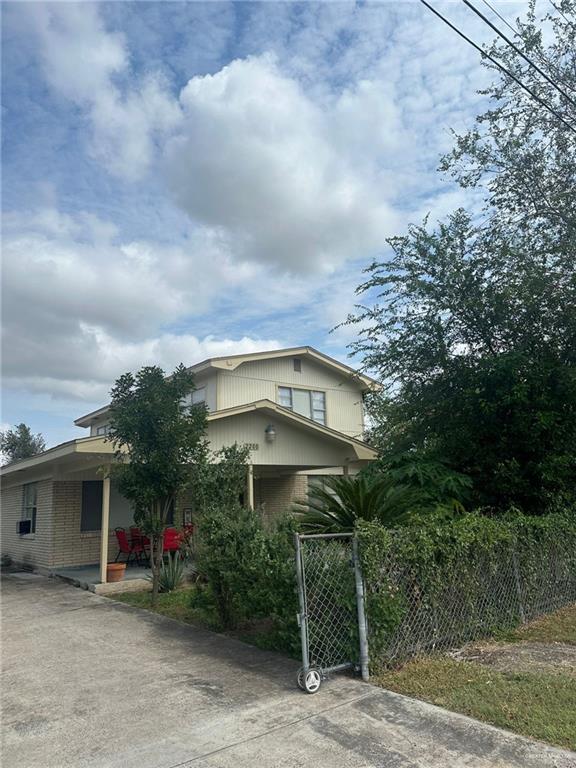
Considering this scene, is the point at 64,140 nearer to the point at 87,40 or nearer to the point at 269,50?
the point at 87,40

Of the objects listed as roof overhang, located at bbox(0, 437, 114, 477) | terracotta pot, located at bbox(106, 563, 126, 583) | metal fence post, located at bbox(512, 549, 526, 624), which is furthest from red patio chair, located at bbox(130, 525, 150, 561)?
metal fence post, located at bbox(512, 549, 526, 624)

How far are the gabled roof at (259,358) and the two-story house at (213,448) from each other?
0.04 metres

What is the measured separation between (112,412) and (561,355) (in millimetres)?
7567

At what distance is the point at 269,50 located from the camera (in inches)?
273

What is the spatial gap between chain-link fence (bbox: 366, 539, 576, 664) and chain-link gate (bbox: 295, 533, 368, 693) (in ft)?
0.44

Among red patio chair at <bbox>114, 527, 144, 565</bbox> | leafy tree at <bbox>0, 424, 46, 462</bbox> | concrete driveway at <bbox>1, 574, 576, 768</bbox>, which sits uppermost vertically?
leafy tree at <bbox>0, 424, 46, 462</bbox>

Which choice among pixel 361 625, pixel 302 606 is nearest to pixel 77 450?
pixel 302 606

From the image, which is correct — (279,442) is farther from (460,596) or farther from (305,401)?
(460,596)

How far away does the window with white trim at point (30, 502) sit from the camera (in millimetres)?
14586

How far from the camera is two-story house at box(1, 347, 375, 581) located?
41.8ft

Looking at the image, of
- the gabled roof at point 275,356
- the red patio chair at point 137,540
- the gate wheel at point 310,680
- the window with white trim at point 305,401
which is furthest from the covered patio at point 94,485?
the gate wheel at point 310,680

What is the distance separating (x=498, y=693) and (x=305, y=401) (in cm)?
1611

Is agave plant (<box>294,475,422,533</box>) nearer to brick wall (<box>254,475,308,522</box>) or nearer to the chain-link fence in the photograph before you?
the chain-link fence

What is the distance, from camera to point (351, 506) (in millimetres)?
6137
